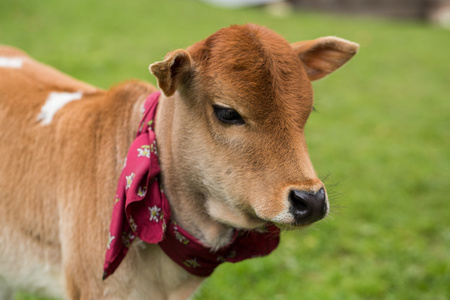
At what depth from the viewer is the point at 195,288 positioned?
2.98 m

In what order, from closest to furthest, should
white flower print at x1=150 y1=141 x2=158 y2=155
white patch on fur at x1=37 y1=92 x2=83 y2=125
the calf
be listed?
the calf
white flower print at x1=150 y1=141 x2=158 y2=155
white patch on fur at x1=37 y1=92 x2=83 y2=125

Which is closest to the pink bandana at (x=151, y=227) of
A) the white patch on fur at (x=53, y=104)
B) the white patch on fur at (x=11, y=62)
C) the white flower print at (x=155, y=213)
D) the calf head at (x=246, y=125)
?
the white flower print at (x=155, y=213)

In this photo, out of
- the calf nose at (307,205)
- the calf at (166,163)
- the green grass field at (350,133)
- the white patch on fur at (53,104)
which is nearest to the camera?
the calf nose at (307,205)

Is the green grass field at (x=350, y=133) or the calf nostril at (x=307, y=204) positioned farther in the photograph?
the green grass field at (x=350, y=133)

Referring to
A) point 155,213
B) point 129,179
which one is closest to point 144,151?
point 129,179

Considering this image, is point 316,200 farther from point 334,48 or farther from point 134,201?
point 334,48

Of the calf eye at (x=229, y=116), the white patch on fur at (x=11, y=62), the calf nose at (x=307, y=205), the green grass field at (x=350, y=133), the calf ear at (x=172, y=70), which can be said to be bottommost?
the green grass field at (x=350, y=133)

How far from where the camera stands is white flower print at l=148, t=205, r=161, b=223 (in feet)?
8.47

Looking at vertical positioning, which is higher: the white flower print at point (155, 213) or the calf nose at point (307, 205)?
the calf nose at point (307, 205)

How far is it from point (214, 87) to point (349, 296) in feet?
9.82

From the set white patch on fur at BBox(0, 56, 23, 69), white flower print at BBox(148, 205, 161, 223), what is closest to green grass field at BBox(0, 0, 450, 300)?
white flower print at BBox(148, 205, 161, 223)

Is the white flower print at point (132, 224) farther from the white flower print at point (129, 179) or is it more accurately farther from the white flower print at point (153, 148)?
the white flower print at point (153, 148)

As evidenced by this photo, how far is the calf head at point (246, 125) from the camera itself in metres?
2.25

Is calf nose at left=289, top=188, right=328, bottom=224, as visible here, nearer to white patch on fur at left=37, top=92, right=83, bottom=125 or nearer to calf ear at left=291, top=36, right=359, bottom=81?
calf ear at left=291, top=36, right=359, bottom=81
